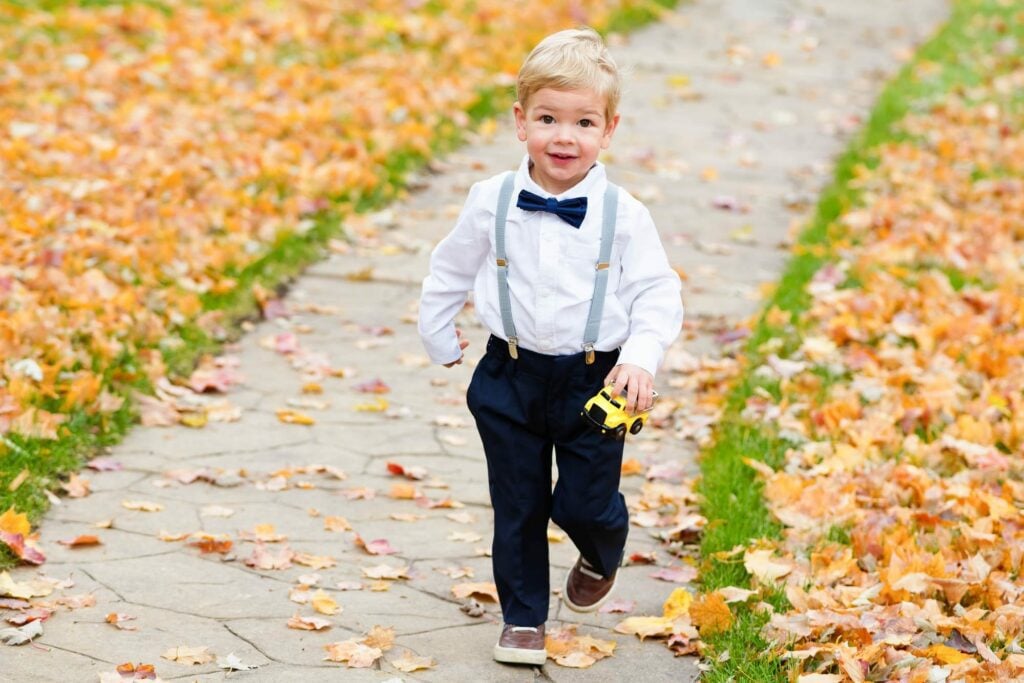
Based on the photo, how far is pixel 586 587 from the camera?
151 inches

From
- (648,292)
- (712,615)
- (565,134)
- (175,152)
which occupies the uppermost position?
(565,134)

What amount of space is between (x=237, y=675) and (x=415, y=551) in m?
0.99

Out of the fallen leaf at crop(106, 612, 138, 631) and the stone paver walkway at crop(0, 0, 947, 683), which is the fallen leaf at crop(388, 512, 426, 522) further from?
the fallen leaf at crop(106, 612, 138, 631)

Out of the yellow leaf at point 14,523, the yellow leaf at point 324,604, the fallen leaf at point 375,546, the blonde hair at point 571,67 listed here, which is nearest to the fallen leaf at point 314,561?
the fallen leaf at point 375,546

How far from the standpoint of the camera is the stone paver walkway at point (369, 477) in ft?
12.1

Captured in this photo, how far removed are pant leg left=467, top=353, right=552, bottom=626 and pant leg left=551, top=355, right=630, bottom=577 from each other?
0.18 ft

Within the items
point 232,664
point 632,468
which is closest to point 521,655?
point 232,664

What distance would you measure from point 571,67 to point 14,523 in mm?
2047

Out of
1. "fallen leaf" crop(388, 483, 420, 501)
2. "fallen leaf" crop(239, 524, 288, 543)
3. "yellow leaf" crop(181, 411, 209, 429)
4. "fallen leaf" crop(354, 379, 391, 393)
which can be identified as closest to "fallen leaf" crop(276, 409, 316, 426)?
"yellow leaf" crop(181, 411, 209, 429)

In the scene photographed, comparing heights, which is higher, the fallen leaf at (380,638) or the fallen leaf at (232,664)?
the fallen leaf at (232,664)

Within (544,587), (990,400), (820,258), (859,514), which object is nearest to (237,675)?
(544,587)

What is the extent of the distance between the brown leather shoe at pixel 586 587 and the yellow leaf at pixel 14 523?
1548mm

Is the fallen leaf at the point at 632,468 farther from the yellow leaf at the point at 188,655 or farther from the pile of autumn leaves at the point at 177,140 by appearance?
the yellow leaf at the point at 188,655

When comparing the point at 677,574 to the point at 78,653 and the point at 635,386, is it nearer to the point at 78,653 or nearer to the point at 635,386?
the point at 635,386
